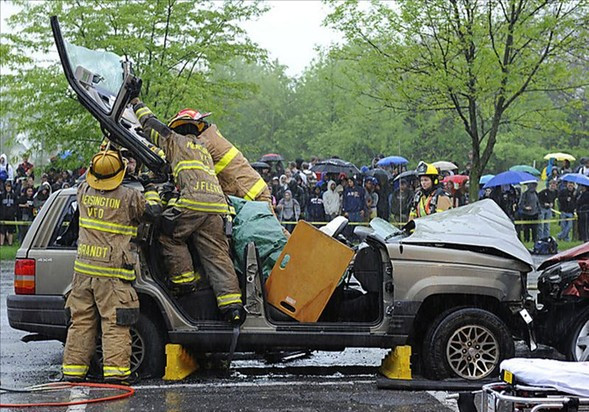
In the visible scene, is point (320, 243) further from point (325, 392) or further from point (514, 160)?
point (514, 160)

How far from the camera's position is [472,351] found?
24.9 feet

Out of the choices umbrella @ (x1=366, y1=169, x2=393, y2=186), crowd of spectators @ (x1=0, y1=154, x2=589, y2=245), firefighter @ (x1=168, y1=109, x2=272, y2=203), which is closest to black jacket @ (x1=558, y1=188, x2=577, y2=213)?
crowd of spectators @ (x1=0, y1=154, x2=589, y2=245)

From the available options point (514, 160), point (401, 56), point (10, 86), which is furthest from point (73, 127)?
point (514, 160)

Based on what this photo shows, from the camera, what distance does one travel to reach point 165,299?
7559mm

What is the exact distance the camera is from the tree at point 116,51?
18.4 meters

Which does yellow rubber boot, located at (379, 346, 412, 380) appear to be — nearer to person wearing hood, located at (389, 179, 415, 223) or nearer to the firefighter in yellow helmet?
the firefighter in yellow helmet

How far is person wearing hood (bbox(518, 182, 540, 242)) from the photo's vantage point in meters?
20.4

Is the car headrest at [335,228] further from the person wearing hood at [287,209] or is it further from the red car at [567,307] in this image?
the person wearing hood at [287,209]

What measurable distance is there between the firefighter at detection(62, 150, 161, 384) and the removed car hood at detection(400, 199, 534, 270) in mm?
2233

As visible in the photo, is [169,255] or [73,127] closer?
[169,255]

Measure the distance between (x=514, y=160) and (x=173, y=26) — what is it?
81.9ft

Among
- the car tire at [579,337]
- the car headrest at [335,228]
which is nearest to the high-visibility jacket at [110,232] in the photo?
the car headrest at [335,228]

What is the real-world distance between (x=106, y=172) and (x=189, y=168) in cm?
67

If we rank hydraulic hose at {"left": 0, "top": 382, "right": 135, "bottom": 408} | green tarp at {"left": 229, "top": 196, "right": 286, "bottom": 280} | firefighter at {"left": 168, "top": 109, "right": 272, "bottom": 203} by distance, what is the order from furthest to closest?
firefighter at {"left": 168, "top": 109, "right": 272, "bottom": 203}
green tarp at {"left": 229, "top": 196, "right": 286, "bottom": 280}
hydraulic hose at {"left": 0, "top": 382, "right": 135, "bottom": 408}
